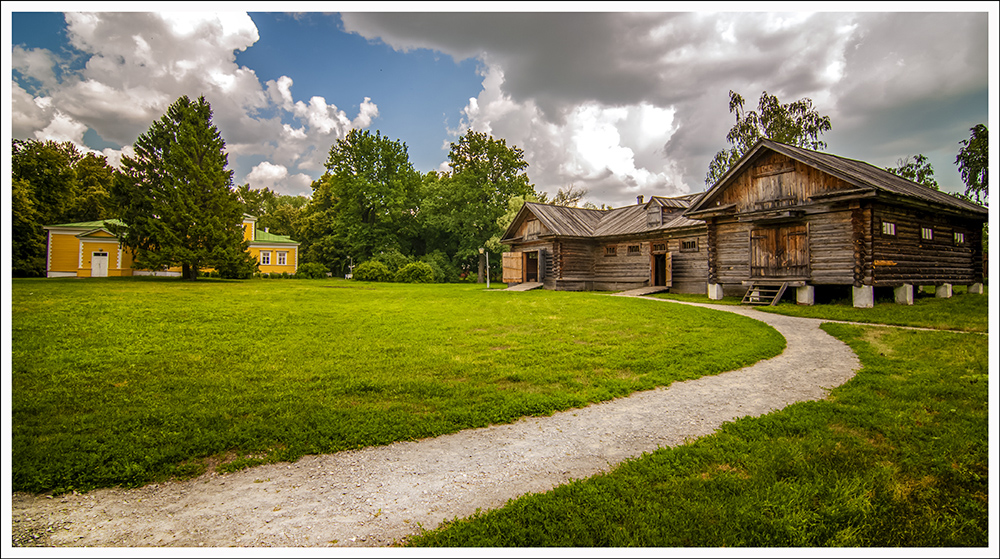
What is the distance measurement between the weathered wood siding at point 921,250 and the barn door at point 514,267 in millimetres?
18785

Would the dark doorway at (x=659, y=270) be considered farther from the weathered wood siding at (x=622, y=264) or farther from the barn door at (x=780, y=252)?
the barn door at (x=780, y=252)

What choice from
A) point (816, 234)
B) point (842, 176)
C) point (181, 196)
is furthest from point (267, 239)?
point (842, 176)

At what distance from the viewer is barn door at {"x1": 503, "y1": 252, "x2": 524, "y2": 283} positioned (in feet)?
102

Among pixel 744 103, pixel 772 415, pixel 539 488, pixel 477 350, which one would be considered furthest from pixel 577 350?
pixel 744 103

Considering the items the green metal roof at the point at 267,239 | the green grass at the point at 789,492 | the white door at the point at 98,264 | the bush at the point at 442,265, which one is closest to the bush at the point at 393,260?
the bush at the point at 442,265

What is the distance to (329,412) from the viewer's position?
530 centimetres

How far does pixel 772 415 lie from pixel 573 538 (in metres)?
3.45

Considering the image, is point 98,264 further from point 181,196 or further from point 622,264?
point 622,264

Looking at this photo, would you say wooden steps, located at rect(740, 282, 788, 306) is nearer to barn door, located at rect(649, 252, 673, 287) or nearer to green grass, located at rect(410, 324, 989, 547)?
barn door, located at rect(649, 252, 673, 287)

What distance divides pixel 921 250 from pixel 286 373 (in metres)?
23.0

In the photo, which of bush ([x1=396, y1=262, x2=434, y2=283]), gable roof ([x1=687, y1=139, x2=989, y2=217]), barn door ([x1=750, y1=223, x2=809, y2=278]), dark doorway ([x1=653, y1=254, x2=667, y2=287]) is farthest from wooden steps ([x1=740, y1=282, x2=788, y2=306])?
bush ([x1=396, y1=262, x2=434, y2=283])

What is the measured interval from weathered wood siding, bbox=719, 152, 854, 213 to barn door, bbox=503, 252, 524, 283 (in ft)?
43.9

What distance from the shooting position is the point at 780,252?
19.3 m

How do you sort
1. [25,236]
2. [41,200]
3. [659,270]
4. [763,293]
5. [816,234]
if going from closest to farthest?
[816,234] → [763,293] → [659,270] → [25,236] → [41,200]
